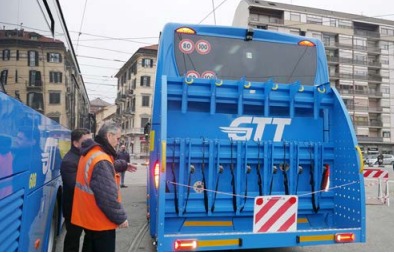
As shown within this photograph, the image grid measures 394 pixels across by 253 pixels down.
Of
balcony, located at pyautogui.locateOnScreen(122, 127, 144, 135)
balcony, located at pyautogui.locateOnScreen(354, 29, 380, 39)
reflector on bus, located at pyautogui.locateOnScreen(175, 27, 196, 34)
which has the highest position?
balcony, located at pyautogui.locateOnScreen(354, 29, 380, 39)

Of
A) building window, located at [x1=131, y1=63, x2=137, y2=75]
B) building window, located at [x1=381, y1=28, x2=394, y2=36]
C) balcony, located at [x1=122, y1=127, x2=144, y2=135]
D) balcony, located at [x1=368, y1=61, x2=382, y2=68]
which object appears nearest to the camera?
balcony, located at [x1=122, y1=127, x2=144, y2=135]

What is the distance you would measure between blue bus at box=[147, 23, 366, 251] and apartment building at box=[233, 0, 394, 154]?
55.7m

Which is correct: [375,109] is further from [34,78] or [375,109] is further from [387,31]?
[34,78]

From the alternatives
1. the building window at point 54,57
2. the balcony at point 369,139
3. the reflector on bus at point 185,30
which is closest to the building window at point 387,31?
the balcony at point 369,139

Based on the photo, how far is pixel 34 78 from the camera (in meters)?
3.17

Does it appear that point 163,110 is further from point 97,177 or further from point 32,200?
point 32,200

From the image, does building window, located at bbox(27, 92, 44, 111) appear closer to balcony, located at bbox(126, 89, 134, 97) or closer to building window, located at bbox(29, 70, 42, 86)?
building window, located at bbox(29, 70, 42, 86)

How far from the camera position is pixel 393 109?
63.2m

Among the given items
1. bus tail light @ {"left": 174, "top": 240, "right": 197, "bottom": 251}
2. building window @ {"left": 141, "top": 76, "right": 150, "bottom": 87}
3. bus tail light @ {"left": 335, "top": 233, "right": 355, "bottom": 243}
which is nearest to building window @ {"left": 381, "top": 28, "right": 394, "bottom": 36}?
building window @ {"left": 141, "top": 76, "right": 150, "bottom": 87}

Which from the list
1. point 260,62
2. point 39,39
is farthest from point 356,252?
point 39,39

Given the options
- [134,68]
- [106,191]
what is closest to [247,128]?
[106,191]

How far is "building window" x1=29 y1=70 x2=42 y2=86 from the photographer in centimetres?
307

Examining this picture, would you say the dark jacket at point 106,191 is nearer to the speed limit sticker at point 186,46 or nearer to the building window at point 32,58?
the building window at point 32,58

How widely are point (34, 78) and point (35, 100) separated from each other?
0.20 m
